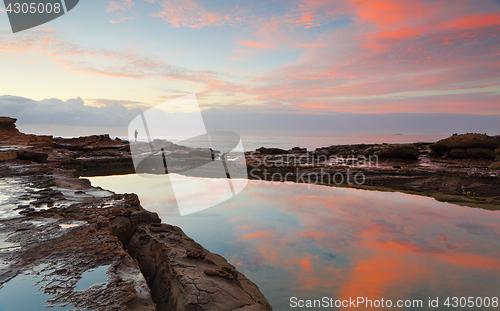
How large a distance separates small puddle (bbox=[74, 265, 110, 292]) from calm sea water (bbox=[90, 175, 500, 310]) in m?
2.66

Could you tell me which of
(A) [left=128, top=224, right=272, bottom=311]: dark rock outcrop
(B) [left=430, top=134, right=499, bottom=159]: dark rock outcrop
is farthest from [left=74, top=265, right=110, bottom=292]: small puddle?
(B) [left=430, top=134, right=499, bottom=159]: dark rock outcrop

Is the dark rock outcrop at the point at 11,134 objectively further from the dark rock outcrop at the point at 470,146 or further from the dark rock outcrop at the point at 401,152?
the dark rock outcrop at the point at 470,146

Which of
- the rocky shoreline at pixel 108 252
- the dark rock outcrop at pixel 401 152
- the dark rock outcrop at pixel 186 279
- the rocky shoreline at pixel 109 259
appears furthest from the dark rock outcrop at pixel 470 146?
the dark rock outcrop at pixel 186 279

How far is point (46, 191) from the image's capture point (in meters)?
7.12

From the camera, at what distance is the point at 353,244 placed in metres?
6.31

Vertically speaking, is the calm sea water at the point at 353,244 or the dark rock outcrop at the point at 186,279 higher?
the dark rock outcrop at the point at 186,279

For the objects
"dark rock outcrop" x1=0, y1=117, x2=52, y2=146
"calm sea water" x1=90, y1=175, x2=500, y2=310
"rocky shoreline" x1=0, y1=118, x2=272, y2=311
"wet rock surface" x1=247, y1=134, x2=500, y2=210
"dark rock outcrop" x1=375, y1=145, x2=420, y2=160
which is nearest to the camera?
"rocky shoreline" x1=0, y1=118, x2=272, y2=311

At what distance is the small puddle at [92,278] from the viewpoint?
287 cm

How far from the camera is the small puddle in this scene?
2871 mm

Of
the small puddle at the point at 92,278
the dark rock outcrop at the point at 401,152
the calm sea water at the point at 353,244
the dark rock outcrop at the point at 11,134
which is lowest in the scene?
the calm sea water at the point at 353,244

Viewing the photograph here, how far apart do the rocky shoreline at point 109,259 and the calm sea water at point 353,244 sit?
125 centimetres

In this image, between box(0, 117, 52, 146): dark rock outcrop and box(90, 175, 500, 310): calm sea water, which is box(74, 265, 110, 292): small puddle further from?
box(0, 117, 52, 146): dark rock outcrop

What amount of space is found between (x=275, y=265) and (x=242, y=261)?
0.76 meters

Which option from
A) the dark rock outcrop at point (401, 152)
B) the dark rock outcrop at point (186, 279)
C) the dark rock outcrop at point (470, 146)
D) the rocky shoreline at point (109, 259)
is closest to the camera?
the rocky shoreline at point (109, 259)
